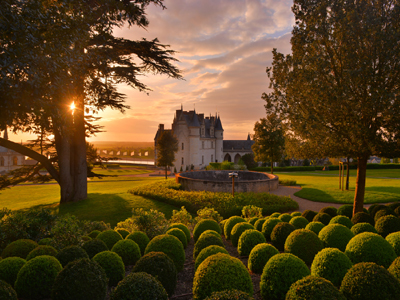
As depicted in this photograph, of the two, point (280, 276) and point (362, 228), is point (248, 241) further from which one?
point (362, 228)

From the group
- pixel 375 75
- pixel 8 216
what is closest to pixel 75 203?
pixel 8 216

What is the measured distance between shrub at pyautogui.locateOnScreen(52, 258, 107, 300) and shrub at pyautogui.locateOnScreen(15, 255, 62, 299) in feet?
2.39

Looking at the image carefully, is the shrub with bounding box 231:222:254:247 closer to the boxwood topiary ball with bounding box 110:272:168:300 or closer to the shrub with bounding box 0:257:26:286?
the boxwood topiary ball with bounding box 110:272:168:300

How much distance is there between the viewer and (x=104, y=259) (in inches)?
221

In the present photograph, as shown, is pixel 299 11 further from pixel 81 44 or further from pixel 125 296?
pixel 125 296

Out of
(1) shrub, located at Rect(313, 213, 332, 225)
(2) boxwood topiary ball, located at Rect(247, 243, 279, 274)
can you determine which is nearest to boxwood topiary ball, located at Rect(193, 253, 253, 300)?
(2) boxwood topiary ball, located at Rect(247, 243, 279, 274)

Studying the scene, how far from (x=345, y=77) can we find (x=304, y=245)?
6846 millimetres

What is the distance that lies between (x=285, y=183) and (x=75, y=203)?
2114cm

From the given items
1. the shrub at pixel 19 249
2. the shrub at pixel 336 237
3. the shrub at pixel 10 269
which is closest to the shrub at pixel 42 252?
the shrub at pixel 10 269

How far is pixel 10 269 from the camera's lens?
539cm

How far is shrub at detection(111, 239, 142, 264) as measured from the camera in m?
6.52

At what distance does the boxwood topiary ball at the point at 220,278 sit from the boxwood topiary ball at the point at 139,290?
729 mm

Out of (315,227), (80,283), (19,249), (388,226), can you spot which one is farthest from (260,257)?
(19,249)

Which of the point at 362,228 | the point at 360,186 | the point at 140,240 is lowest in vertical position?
the point at 140,240
